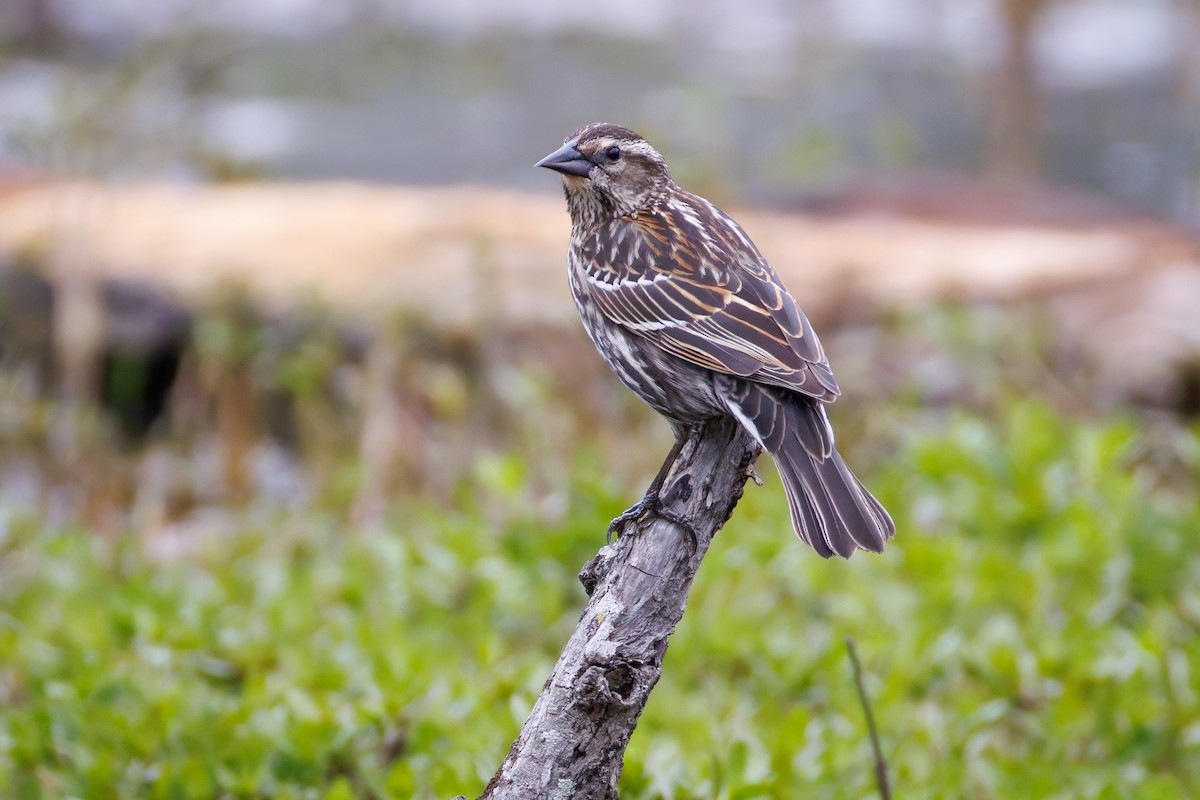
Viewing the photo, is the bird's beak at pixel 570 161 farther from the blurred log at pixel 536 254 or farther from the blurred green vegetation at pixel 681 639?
the blurred log at pixel 536 254

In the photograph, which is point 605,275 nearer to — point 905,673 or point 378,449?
point 905,673

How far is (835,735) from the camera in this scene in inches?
143

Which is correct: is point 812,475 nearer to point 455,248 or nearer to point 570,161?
point 570,161

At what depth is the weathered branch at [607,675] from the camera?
8.63 ft

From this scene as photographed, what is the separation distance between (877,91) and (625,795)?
12267 mm

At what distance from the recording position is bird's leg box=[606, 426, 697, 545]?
277 centimetres

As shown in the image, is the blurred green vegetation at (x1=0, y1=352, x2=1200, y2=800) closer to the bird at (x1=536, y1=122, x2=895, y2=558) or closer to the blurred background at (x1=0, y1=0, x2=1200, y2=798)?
the blurred background at (x1=0, y1=0, x2=1200, y2=798)

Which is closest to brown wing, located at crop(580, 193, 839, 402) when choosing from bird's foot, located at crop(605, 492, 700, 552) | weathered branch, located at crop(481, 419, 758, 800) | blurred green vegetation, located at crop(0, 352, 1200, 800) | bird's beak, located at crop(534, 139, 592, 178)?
bird's beak, located at crop(534, 139, 592, 178)

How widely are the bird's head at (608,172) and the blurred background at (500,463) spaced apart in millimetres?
1245

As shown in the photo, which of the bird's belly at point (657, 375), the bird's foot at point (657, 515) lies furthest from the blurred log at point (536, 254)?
the bird's foot at point (657, 515)

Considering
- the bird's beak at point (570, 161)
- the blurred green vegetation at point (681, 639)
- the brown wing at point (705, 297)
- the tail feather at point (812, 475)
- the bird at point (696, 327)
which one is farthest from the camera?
the bird's beak at point (570, 161)

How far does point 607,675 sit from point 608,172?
174 cm

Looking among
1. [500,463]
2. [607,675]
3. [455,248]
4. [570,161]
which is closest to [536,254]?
[455,248]

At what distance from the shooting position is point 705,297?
3.57 m
